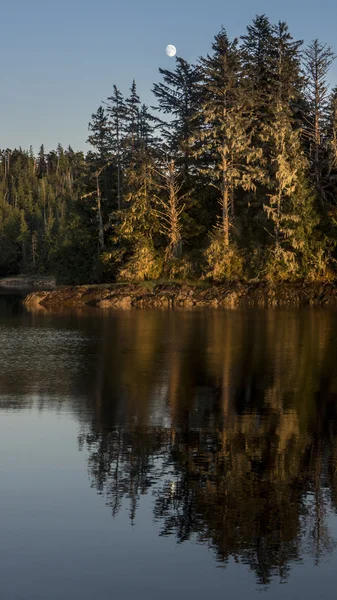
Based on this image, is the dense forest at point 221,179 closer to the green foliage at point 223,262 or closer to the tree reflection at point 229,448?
the green foliage at point 223,262

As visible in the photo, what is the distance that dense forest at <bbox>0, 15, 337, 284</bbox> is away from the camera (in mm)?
67188

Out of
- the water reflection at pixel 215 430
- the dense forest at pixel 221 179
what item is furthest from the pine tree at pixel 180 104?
the water reflection at pixel 215 430

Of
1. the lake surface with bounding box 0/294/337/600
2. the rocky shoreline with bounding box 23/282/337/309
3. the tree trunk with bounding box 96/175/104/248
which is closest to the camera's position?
the lake surface with bounding box 0/294/337/600

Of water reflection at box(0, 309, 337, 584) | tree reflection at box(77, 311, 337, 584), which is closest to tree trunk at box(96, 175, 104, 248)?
water reflection at box(0, 309, 337, 584)

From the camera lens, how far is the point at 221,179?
7344 cm

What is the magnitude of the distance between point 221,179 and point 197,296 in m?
14.4

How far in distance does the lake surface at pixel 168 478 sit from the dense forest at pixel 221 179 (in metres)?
37.7

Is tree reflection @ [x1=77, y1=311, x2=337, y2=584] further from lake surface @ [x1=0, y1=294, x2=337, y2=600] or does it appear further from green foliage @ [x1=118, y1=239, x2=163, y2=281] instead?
green foliage @ [x1=118, y1=239, x2=163, y2=281]

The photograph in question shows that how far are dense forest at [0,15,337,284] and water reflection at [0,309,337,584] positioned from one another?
28705mm

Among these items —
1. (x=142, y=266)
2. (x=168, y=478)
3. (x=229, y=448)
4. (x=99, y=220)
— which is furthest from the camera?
(x=99, y=220)

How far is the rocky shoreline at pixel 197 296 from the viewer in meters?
64.1

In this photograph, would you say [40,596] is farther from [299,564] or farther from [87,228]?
[87,228]

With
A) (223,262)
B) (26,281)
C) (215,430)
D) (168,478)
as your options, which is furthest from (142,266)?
(168,478)

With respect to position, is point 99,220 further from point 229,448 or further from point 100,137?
point 229,448
